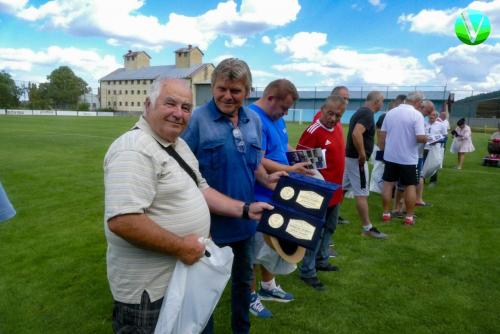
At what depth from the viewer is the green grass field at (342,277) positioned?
11.2 ft

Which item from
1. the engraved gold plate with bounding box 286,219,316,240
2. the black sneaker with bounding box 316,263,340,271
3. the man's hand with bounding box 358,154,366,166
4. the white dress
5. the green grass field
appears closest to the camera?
the engraved gold plate with bounding box 286,219,316,240

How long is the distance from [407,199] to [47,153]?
12.0 m

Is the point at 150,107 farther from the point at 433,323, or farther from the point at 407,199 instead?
the point at 407,199

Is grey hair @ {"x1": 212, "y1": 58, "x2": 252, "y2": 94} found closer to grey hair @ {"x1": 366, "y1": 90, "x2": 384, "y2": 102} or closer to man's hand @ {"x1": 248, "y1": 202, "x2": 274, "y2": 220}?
man's hand @ {"x1": 248, "y1": 202, "x2": 274, "y2": 220}

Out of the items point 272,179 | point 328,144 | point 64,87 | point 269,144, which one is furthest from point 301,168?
point 64,87

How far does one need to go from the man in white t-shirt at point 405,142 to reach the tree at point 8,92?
8302cm

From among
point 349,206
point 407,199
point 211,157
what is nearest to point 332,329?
point 211,157

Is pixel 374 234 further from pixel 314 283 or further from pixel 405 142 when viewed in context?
pixel 314 283

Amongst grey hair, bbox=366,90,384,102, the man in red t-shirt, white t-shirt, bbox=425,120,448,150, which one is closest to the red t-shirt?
the man in red t-shirt

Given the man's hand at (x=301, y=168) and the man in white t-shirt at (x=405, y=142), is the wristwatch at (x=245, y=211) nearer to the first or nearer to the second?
the man's hand at (x=301, y=168)

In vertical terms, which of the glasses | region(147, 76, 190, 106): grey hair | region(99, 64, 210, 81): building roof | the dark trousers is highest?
region(99, 64, 210, 81): building roof

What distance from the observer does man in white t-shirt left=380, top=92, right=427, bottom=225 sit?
577cm

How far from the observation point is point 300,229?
2.17 m

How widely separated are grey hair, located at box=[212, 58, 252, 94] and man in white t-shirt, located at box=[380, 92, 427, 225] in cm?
405
